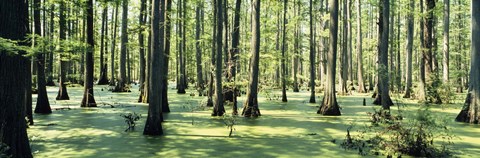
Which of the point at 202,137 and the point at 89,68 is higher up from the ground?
the point at 89,68

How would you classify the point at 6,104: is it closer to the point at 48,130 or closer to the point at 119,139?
the point at 119,139

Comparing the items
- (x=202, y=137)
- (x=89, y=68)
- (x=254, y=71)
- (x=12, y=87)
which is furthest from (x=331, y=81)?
(x=12, y=87)

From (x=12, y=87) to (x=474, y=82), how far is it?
11.1 m

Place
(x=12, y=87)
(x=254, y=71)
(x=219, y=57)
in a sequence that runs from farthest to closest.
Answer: (x=254, y=71) < (x=219, y=57) < (x=12, y=87)

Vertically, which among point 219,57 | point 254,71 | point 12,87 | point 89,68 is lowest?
point 12,87

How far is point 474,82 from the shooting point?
35.1 ft

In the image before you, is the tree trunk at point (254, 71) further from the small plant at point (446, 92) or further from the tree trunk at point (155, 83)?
the small plant at point (446, 92)

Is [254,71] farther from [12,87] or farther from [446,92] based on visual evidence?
[446,92]

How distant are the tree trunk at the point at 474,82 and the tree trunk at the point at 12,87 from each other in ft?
35.1

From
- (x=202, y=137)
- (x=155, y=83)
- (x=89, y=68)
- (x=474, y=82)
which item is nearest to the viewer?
(x=202, y=137)

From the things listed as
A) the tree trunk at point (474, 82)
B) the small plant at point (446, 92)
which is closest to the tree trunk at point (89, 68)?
the tree trunk at point (474, 82)

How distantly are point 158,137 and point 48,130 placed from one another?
2.77 m

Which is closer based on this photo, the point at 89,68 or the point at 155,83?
the point at 155,83

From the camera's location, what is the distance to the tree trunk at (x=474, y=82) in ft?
34.4
